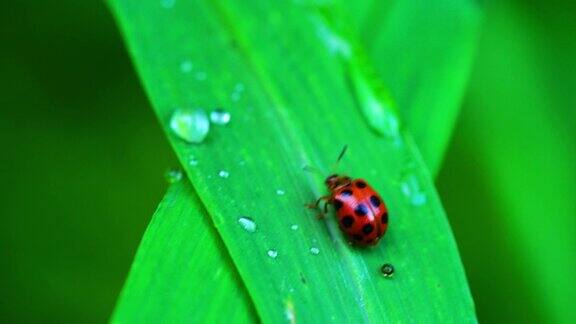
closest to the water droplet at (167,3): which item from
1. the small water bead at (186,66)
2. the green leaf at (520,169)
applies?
the small water bead at (186,66)

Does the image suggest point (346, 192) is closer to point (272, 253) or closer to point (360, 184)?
point (360, 184)

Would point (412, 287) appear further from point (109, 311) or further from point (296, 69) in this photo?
point (109, 311)

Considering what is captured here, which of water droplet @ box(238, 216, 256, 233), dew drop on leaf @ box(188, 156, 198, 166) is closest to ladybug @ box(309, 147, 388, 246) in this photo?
water droplet @ box(238, 216, 256, 233)

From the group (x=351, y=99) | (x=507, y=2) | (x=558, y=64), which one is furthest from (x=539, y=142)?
(x=351, y=99)

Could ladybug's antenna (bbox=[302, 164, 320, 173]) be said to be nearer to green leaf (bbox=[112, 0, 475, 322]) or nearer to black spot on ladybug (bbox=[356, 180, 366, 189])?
green leaf (bbox=[112, 0, 475, 322])

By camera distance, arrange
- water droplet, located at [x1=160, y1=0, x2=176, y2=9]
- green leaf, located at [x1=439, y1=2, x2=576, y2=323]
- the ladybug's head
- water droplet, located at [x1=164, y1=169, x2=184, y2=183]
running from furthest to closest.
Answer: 1. green leaf, located at [x1=439, y1=2, x2=576, y2=323]
2. water droplet, located at [x1=160, y1=0, x2=176, y2=9]
3. the ladybug's head
4. water droplet, located at [x1=164, y1=169, x2=184, y2=183]

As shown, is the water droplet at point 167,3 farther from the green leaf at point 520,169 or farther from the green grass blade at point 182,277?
the green leaf at point 520,169

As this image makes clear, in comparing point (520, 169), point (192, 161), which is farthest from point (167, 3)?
point (520, 169)
